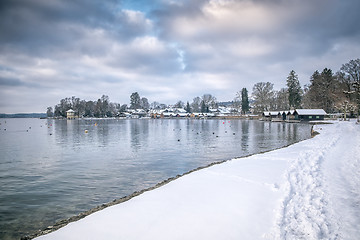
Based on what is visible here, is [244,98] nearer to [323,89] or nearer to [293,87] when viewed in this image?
[293,87]

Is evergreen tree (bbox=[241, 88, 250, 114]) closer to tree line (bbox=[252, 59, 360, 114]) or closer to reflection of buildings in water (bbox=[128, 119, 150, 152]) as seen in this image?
tree line (bbox=[252, 59, 360, 114])

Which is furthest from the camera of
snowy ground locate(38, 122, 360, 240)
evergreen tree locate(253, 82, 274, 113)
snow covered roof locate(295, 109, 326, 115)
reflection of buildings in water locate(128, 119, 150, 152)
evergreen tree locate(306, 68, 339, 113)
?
evergreen tree locate(253, 82, 274, 113)

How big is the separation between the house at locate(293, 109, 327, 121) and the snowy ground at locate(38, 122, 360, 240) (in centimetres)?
7375

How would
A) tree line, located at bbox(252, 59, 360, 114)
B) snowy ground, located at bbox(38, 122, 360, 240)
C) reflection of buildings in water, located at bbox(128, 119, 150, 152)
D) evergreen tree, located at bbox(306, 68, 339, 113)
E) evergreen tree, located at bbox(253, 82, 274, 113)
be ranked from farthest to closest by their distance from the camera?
evergreen tree, located at bbox(253, 82, 274, 113)
evergreen tree, located at bbox(306, 68, 339, 113)
tree line, located at bbox(252, 59, 360, 114)
reflection of buildings in water, located at bbox(128, 119, 150, 152)
snowy ground, located at bbox(38, 122, 360, 240)

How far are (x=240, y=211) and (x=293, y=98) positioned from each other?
318 feet

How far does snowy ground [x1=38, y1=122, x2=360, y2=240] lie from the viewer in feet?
16.9

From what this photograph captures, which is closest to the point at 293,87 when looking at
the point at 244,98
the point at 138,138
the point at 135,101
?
the point at 244,98


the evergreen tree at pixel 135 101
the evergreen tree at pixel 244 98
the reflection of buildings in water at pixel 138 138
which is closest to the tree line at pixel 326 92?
the evergreen tree at pixel 244 98

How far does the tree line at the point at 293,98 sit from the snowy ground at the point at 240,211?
114ft

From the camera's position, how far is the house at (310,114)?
72.8m

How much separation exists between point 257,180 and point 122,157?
44.0 feet

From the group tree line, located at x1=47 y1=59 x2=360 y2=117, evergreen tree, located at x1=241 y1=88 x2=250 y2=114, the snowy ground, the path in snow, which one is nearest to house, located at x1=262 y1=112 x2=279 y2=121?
tree line, located at x1=47 y1=59 x2=360 y2=117

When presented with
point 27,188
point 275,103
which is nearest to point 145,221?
point 27,188

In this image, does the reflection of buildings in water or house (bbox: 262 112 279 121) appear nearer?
the reflection of buildings in water
